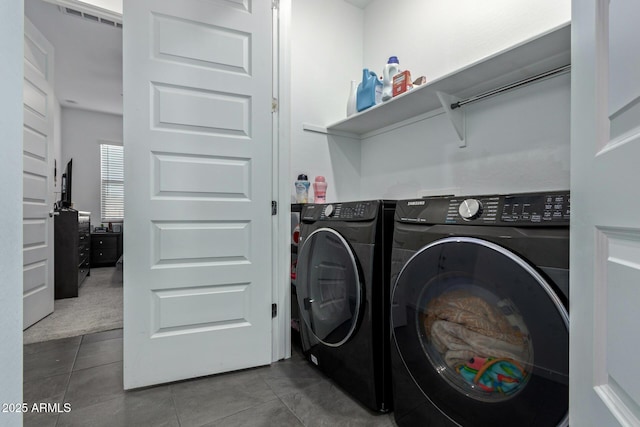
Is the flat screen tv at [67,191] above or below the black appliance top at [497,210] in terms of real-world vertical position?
above

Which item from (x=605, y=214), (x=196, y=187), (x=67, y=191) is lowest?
(x=605, y=214)

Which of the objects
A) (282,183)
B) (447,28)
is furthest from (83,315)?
(447,28)

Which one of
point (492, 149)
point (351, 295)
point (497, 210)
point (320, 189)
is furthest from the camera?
point (320, 189)

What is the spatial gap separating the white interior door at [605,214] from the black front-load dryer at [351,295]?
2.42 feet

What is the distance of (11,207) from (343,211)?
1116mm

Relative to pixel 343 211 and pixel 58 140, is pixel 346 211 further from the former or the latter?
pixel 58 140

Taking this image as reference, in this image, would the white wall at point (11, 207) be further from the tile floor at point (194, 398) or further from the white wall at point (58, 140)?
the white wall at point (58, 140)

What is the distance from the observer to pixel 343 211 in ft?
4.70

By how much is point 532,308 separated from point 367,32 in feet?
A: 7.59

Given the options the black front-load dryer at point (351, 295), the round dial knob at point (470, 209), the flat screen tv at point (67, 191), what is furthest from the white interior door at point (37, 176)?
the round dial knob at point (470, 209)

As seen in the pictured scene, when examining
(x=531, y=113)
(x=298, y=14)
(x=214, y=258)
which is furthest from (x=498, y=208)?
(x=298, y=14)

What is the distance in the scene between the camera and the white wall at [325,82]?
2.15m

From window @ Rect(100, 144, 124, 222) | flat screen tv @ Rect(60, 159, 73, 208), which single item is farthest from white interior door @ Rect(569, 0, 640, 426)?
window @ Rect(100, 144, 124, 222)

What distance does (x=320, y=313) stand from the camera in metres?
1.54
